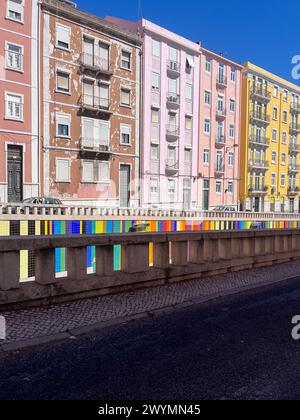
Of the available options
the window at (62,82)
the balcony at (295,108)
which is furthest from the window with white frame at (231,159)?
the window at (62,82)

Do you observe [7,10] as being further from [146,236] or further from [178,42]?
[146,236]

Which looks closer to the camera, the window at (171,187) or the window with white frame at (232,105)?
the window at (171,187)

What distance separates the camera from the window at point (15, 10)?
27047mm

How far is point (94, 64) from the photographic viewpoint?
32469 millimetres

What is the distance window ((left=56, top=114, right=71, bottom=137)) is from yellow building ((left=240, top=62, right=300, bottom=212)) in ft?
86.2

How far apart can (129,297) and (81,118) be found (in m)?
28.5

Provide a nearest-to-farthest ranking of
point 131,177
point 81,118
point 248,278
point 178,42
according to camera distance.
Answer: point 248,278 < point 81,118 < point 131,177 < point 178,42

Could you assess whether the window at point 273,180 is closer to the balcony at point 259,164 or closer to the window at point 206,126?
the balcony at point 259,164

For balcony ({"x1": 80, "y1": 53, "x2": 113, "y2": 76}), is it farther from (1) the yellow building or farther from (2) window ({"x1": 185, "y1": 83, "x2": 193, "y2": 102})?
(1) the yellow building

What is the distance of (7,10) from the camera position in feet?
88.5

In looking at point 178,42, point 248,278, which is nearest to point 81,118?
point 178,42

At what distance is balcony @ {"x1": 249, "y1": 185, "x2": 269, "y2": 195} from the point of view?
49.2 meters

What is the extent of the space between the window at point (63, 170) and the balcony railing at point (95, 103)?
5197 millimetres

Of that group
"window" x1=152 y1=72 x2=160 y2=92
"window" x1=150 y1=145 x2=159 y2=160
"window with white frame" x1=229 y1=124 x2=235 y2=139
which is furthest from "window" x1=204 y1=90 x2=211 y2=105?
"window" x1=150 y1=145 x2=159 y2=160
